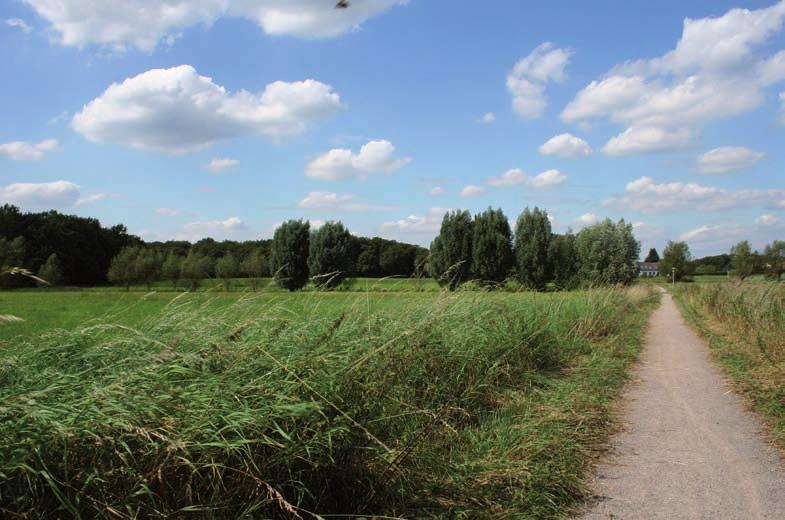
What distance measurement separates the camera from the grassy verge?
700cm

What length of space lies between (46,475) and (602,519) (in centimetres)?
327

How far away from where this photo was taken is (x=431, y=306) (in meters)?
6.55

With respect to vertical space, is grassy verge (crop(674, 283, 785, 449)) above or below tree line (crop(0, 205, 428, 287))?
below

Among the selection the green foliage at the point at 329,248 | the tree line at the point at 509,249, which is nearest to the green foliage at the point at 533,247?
the tree line at the point at 509,249

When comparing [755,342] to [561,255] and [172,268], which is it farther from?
[172,268]

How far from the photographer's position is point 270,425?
3.08 meters

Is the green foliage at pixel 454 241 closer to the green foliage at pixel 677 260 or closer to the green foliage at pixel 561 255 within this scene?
the green foliage at pixel 561 255

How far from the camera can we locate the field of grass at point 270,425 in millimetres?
2605

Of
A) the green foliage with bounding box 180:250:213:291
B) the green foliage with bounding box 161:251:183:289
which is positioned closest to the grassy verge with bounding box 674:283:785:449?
the green foliage with bounding box 180:250:213:291

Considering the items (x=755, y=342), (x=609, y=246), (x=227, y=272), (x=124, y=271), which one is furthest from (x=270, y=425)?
(x=124, y=271)

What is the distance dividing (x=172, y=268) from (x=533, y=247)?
130ft

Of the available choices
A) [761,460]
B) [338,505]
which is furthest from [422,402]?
[761,460]

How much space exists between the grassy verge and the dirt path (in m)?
0.26

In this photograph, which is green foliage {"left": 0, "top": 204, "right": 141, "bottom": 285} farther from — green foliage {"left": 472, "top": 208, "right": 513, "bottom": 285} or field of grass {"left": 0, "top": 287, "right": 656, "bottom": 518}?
field of grass {"left": 0, "top": 287, "right": 656, "bottom": 518}
